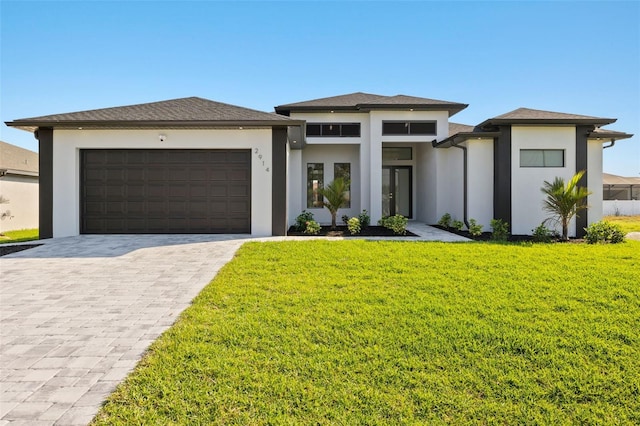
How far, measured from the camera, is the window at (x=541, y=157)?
36.7 feet

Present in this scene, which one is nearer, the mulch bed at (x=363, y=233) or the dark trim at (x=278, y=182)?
the dark trim at (x=278, y=182)

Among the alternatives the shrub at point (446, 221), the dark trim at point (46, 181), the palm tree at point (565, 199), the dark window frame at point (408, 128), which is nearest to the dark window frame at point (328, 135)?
the dark window frame at point (408, 128)

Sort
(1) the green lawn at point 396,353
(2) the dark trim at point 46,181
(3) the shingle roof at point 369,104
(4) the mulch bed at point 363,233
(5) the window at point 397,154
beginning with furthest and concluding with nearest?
(5) the window at point 397,154 < (3) the shingle roof at point 369,104 < (4) the mulch bed at point 363,233 < (2) the dark trim at point 46,181 < (1) the green lawn at point 396,353

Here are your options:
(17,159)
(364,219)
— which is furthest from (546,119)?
(17,159)

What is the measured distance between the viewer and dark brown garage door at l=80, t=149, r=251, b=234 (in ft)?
34.0

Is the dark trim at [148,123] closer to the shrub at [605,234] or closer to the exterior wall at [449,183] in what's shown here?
the exterior wall at [449,183]

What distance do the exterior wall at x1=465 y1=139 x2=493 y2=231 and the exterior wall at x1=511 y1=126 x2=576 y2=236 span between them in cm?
71

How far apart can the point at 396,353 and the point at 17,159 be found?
70.9 ft

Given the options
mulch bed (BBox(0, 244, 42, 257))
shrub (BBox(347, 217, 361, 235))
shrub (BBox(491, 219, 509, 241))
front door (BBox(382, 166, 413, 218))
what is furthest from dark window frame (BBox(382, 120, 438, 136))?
mulch bed (BBox(0, 244, 42, 257))

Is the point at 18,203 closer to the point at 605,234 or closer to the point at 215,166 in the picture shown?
the point at 215,166

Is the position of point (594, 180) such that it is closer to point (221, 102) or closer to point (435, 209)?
point (435, 209)

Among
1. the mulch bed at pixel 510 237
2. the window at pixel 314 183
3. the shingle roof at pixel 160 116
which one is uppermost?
the shingle roof at pixel 160 116

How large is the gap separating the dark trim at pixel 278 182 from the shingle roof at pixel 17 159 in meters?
12.2

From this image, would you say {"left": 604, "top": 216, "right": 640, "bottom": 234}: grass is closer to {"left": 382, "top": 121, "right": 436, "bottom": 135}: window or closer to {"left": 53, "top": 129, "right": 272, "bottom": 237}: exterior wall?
{"left": 382, "top": 121, "right": 436, "bottom": 135}: window
